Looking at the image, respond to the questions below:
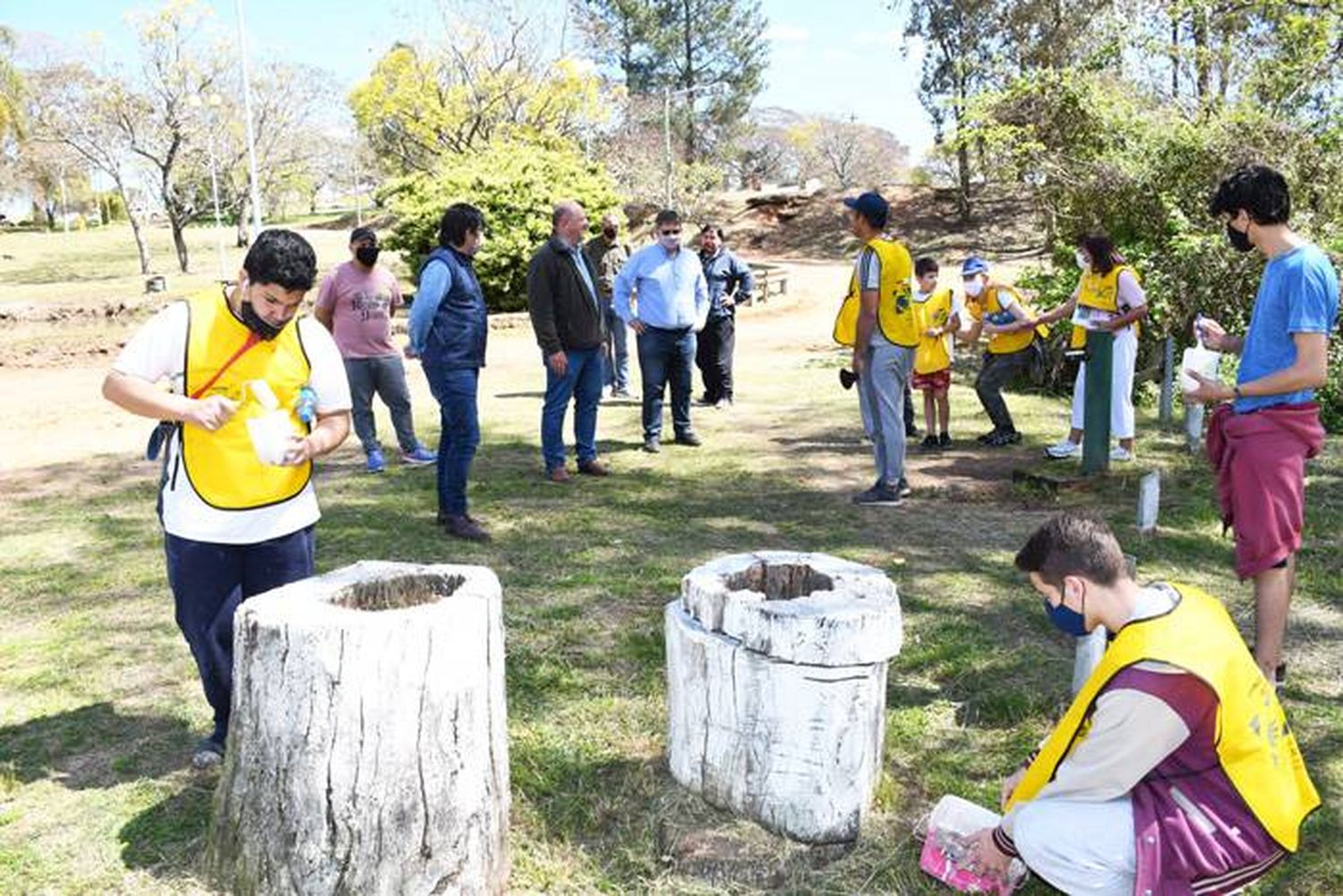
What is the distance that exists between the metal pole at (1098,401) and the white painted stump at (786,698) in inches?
168

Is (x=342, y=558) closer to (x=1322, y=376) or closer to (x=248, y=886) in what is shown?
(x=248, y=886)

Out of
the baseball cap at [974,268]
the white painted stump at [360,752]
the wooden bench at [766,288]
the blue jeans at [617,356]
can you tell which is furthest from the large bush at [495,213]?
the white painted stump at [360,752]

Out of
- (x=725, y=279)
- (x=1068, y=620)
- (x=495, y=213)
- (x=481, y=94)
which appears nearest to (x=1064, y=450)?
(x=725, y=279)

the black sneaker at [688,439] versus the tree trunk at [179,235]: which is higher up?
the tree trunk at [179,235]

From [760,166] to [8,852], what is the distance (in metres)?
60.3

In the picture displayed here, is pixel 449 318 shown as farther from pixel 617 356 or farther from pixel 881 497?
pixel 617 356

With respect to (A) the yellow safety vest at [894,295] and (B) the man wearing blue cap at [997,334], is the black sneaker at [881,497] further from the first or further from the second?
(B) the man wearing blue cap at [997,334]

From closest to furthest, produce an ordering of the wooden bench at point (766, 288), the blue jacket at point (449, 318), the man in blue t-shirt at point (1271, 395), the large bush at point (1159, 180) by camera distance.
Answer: the man in blue t-shirt at point (1271, 395), the blue jacket at point (449, 318), the large bush at point (1159, 180), the wooden bench at point (766, 288)

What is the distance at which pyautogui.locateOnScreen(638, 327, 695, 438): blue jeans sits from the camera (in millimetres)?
8109

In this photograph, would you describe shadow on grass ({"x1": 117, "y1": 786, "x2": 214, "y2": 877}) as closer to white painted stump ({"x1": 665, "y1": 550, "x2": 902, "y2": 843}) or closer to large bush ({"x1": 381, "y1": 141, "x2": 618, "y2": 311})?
white painted stump ({"x1": 665, "y1": 550, "x2": 902, "y2": 843})

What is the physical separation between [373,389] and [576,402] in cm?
140

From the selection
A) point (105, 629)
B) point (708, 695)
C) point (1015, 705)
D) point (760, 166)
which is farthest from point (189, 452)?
point (760, 166)

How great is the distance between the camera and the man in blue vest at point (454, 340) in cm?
585

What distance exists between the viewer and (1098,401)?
696 centimetres
